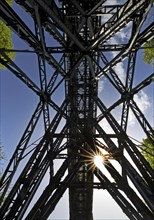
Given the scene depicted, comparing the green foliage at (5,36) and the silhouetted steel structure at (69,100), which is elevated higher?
the green foliage at (5,36)

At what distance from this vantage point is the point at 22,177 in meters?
11.4

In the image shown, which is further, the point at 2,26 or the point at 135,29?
the point at 2,26

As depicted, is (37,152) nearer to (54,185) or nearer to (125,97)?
(54,185)

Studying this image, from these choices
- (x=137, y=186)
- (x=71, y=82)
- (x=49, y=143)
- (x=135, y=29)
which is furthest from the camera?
(x=71, y=82)

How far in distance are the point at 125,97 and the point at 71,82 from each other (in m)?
3.93

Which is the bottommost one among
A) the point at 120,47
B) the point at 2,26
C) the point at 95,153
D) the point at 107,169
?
the point at 107,169

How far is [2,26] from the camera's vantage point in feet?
42.9

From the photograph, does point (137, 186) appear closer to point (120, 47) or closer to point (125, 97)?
point (125, 97)

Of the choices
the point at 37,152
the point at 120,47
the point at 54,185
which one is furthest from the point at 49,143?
the point at 120,47

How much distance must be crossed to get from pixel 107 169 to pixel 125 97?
319cm

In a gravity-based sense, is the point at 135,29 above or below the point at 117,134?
above

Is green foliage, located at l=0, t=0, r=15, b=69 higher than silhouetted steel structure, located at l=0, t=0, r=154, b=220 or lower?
higher

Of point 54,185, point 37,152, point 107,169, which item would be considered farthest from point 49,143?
point 107,169

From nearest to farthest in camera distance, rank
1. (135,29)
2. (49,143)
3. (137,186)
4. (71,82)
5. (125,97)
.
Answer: (135,29), (137,186), (125,97), (49,143), (71,82)
